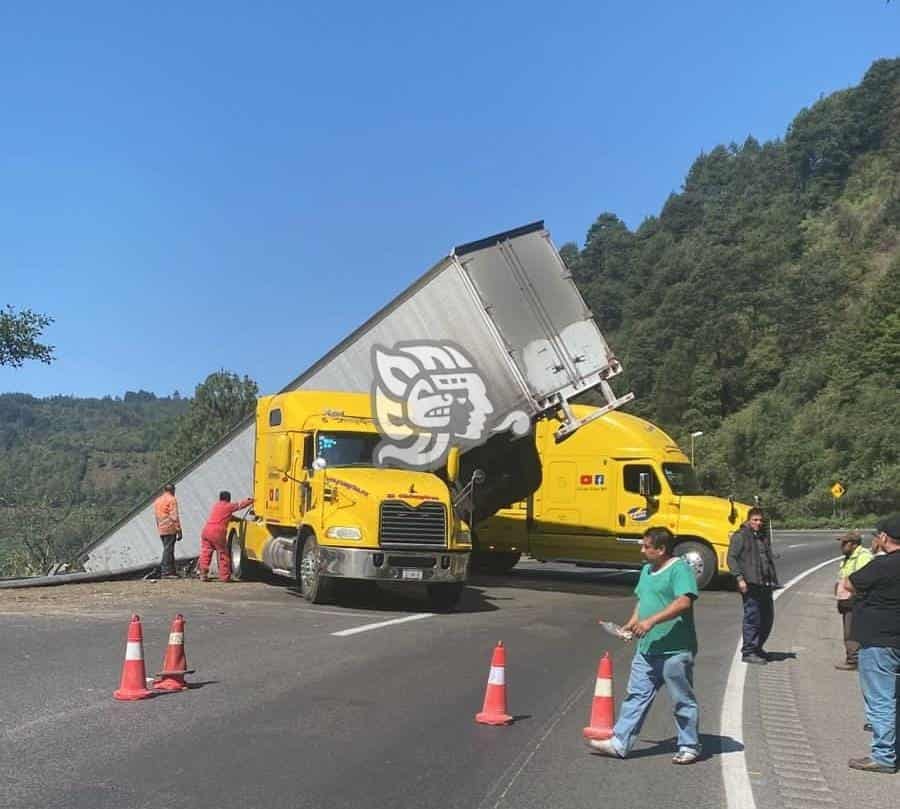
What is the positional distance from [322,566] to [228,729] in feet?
23.4

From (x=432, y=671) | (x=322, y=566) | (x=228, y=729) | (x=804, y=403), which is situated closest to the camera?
(x=228, y=729)

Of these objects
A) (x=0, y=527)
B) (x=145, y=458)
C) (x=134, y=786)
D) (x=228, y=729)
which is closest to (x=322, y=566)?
(x=228, y=729)

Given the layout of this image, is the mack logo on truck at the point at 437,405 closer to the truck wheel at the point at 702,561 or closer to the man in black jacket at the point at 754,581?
the truck wheel at the point at 702,561

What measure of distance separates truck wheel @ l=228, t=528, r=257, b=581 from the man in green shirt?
12.6m

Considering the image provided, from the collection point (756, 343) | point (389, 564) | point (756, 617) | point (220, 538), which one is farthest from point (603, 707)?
point (756, 343)

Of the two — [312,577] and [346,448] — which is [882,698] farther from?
[346,448]

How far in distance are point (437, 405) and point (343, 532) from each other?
390 centimetres

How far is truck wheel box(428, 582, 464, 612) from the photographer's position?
14586mm

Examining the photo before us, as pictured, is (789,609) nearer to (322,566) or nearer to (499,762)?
(322,566)

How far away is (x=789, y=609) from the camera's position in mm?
16719

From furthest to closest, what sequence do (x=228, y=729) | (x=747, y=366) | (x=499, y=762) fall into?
(x=747, y=366), (x=228, y=729), (x=499, y=762)

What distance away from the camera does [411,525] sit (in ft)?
45.3

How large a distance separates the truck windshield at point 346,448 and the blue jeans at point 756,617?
621 cm

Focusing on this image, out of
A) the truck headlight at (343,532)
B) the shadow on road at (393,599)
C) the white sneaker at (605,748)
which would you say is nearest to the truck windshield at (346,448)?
the truck headlight at (343,532)
